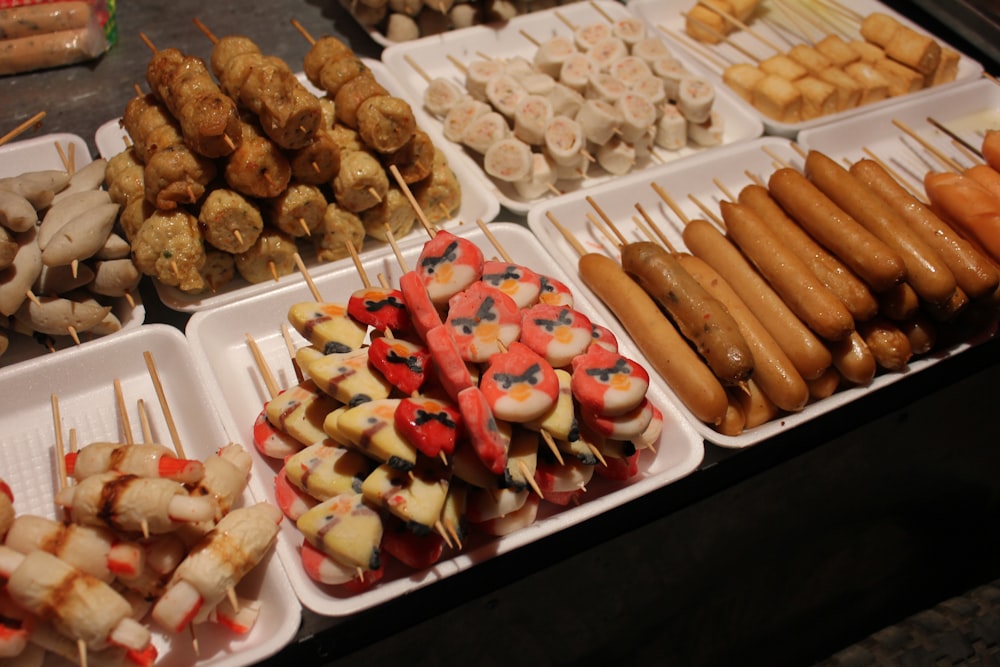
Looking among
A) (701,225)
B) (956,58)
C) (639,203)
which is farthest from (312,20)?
(956,58)

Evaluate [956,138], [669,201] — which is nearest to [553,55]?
[669,201]

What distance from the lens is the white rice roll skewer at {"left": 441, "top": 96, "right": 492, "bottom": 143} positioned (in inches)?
144

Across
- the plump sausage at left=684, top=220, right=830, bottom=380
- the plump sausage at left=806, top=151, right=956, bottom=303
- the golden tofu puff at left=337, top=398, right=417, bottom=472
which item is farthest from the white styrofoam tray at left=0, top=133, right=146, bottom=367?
the plump sausage at left=806, top=151, right=956, bottom=303

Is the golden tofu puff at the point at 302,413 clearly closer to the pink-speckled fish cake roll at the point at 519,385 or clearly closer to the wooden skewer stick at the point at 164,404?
the wooden skewer stick at the point at 164,404

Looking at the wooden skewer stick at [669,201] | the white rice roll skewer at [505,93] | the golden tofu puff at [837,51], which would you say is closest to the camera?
the wooden skewer stick at [669,201]

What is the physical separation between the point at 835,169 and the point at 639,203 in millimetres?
831

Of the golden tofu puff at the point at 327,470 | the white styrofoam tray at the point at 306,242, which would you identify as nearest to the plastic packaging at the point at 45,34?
the white styrofoam tray at the point at 306,242

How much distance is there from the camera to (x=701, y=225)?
3.09 meters

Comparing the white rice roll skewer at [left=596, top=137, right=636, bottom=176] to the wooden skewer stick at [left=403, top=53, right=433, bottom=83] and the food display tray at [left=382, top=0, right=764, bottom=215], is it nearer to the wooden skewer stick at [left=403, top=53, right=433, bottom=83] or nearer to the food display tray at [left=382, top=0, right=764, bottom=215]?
the food display tray at [left=382, top=0, right=764, bottom=215]

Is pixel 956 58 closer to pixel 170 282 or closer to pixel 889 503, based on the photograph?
pixel 889 503

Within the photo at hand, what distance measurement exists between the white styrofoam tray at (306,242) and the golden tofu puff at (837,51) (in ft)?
7.78

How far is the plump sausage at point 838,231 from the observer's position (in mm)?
2721

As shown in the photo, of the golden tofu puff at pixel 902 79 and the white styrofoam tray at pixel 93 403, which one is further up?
the golden tofu puff at pixel 902 79

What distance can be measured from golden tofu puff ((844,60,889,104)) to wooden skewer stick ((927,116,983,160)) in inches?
11.0
